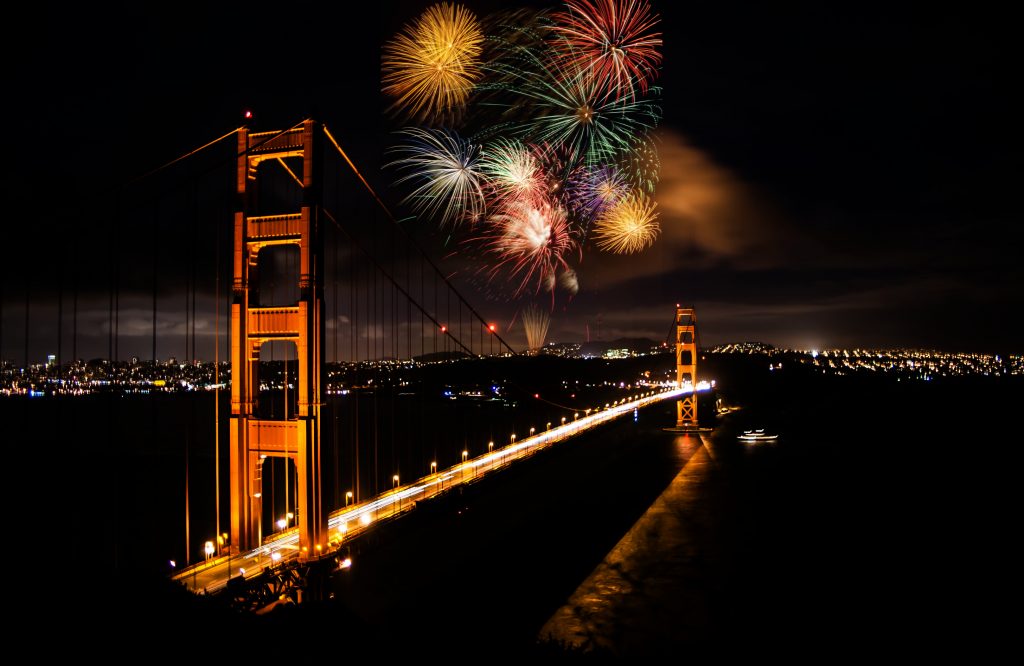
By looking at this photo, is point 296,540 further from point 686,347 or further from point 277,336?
point 686,347

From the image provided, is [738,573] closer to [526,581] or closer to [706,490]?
[526,581]

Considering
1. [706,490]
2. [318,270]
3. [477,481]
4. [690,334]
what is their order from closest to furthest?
[318,270] → [477,481] → [706,490] → [690,334]

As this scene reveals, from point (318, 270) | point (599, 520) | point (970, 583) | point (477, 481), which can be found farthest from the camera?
point (599, 520)

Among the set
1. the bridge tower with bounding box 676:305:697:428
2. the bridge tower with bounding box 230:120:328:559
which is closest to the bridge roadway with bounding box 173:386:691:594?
the bridge tower with bounding box 230:120:328:559

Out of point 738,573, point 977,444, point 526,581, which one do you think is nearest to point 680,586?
point 738,573

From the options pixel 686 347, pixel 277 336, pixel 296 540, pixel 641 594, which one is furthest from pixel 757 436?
pixel 277 336

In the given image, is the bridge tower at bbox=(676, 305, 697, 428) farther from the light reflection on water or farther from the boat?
the light reflection on water

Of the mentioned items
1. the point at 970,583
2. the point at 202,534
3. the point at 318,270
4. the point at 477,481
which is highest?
the point at 318,270
